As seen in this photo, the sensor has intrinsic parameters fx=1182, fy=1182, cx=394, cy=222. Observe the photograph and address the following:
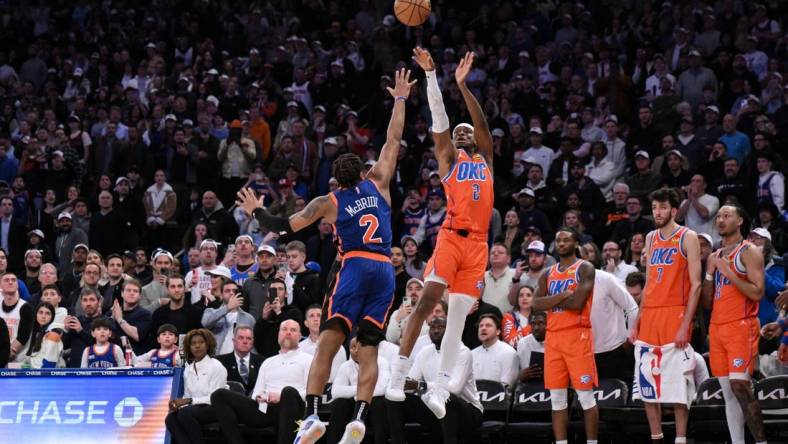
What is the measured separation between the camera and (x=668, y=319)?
11016 mm

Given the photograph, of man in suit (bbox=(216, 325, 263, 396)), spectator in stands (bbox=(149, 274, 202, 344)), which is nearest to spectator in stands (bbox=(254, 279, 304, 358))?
man in suit (bbox=(216, 325, 263, 396))

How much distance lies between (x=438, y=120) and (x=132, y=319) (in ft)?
21.1

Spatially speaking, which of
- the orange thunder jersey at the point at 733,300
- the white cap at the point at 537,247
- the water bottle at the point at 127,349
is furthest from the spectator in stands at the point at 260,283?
the orange thunder jersey at the point at 733,300

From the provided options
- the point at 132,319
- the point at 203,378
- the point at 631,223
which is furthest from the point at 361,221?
the point at 631,223

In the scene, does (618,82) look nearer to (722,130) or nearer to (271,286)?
(722,130)

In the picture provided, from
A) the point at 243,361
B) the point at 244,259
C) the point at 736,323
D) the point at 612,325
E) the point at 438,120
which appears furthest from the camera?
the point at 244,259

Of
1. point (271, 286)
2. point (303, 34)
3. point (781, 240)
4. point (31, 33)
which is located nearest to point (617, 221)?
point (781, 240)

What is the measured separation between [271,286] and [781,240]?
653cm

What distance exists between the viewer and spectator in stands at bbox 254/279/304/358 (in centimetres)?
1435

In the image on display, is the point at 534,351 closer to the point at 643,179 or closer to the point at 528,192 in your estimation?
the point at 528,192

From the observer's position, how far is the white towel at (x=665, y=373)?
10.9 metres

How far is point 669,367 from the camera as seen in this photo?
10.9 m

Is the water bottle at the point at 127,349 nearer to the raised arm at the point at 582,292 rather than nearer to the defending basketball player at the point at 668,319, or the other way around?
the raised arm at the point at 582,292

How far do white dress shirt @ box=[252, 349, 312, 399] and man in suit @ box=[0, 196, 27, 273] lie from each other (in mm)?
7388
